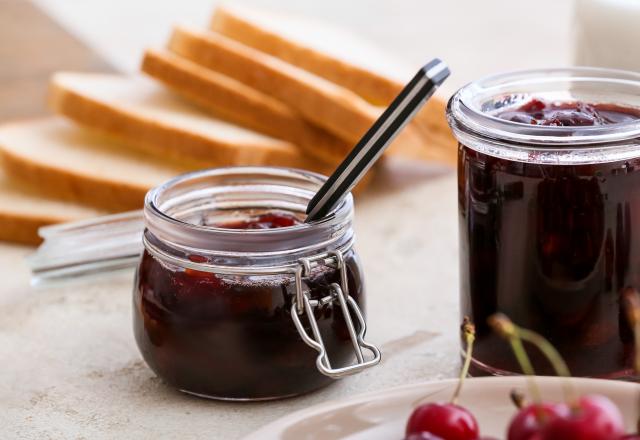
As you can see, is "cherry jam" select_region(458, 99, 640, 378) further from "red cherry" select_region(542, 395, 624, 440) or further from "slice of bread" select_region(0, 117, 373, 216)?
"slice of bread" select_region(0, 117, 373, 216)

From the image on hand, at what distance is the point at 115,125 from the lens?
201 centimetres

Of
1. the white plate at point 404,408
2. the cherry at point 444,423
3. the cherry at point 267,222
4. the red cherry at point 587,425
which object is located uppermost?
the red cherry at point 587,425

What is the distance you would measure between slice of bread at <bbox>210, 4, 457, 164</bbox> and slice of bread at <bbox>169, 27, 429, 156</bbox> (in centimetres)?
2

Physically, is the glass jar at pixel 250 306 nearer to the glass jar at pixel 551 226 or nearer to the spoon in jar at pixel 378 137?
the spoon in jar at pixel 378 137

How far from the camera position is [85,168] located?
76.7 inches

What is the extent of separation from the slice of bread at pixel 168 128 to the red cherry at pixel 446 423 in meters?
1.01

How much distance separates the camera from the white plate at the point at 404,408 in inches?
41.3

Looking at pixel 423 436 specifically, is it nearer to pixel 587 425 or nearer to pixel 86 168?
pixel 587 425

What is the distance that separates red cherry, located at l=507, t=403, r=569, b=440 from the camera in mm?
868

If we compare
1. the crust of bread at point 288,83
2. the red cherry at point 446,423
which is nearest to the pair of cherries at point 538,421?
the red cherry at point 446,423

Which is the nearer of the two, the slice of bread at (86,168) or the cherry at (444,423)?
the cherry at (444,423)

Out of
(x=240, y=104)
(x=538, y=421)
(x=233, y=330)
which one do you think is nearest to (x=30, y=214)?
(x=240, y=104)

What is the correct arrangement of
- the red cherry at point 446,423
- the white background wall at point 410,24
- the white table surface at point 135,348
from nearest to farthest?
the red cherry at point 446,423
the white table surface at point 135,348
the white background wall at point 410,24

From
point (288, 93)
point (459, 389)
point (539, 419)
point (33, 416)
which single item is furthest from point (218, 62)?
point (539, 419)
